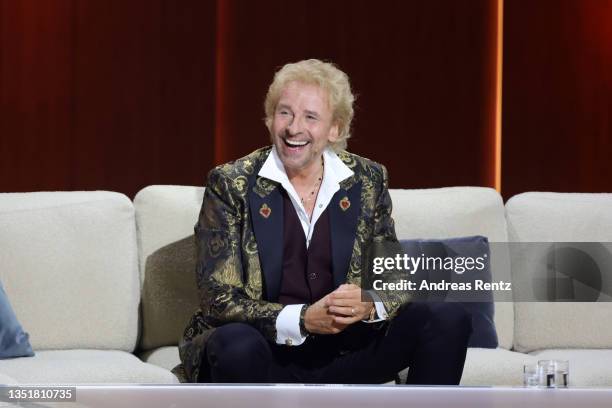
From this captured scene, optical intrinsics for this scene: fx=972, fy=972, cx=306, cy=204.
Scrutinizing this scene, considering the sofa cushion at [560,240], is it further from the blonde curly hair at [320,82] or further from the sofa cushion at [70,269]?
the sofa cushion at [70,269]

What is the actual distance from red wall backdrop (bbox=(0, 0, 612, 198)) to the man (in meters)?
1.55

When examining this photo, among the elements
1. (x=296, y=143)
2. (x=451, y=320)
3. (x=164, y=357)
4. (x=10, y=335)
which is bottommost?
(x=164, y=357)

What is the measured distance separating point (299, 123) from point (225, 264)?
0.41m

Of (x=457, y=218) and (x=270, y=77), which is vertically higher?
(x=270, y=77)

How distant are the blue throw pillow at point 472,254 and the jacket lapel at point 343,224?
297mm

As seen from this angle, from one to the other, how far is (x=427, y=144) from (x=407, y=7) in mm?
579

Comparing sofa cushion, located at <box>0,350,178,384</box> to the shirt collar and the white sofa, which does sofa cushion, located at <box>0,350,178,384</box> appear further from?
the shirt collar

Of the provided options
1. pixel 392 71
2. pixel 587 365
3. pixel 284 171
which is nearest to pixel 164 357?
pixel 284 171

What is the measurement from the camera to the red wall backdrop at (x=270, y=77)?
3902 mm

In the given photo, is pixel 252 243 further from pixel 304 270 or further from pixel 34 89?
pixel 34 89

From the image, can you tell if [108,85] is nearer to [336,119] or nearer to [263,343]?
[336,119]

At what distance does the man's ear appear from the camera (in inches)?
101

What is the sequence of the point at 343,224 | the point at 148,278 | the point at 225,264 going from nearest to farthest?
the point at 225,264 < the point at 343,224 < the point at 148,278

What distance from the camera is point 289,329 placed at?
218 centimetres
